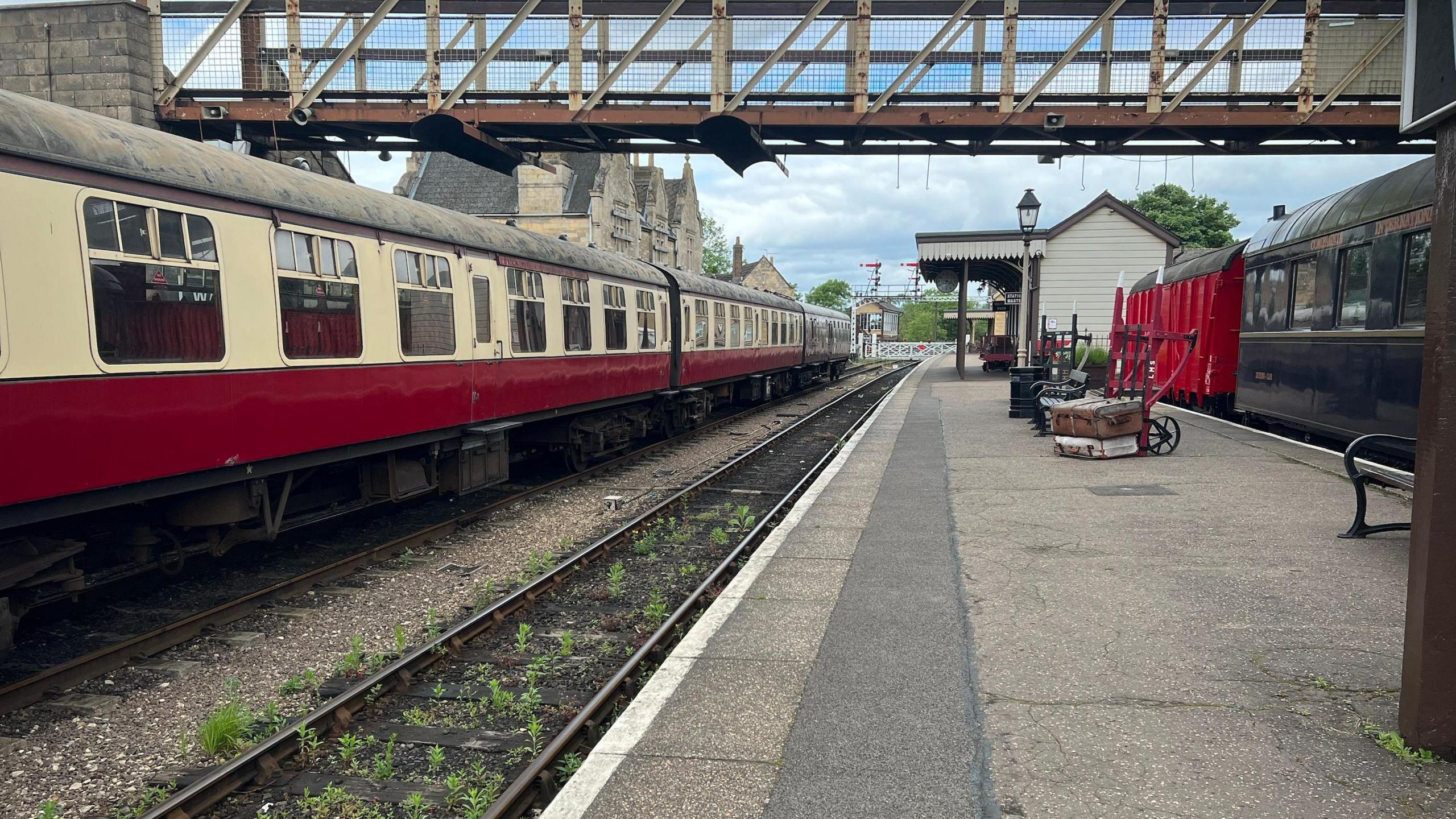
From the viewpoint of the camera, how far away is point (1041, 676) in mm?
4148

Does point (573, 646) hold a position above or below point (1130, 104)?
below

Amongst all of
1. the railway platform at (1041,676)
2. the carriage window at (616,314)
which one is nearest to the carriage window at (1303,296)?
the railway platform at (1041,676)

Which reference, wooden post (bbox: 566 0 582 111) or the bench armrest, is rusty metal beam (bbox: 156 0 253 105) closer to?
wooden post (bbox: 566 0 582 111)

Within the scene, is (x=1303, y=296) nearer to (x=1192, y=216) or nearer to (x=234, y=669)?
(x=234, y=669)

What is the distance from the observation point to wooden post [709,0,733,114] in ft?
37.4

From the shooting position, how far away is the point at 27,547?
183 inches

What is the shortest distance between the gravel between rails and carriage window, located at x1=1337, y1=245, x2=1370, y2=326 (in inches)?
336

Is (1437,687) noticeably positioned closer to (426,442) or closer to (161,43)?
(426,442)

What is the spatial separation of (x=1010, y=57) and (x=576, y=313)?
6815mm

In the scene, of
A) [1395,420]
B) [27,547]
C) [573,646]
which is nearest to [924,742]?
[573,646]

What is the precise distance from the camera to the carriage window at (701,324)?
1666 cm

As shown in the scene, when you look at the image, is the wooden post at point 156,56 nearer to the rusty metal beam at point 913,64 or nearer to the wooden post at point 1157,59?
the rusty metal beam at point 913,64

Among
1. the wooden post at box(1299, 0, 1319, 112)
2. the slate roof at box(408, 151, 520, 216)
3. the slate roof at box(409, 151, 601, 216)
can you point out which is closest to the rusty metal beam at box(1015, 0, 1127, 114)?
the wooden post at box(1299, 0, 1319, 112)

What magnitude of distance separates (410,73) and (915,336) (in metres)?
113
